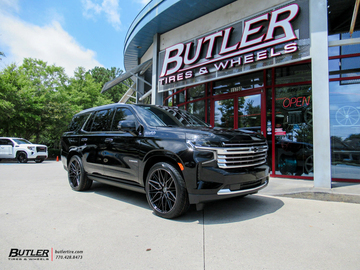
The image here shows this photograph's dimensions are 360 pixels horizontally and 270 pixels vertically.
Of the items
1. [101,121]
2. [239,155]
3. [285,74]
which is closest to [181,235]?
[239,155]

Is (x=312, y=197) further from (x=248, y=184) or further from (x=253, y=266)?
(x=253, y=266)

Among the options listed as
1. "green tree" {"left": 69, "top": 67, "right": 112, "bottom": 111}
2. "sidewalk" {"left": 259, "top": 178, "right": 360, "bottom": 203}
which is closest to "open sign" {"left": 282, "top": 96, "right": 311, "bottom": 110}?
"sidewalk" {"left": 259, "top": 178, "right": 360, "bottom": 203}

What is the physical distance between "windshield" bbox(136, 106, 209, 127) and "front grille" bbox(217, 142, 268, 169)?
3.84 feet

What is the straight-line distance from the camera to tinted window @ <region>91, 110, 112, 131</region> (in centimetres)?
518

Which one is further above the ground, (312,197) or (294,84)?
(294,84)

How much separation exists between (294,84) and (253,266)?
6233 millimetres

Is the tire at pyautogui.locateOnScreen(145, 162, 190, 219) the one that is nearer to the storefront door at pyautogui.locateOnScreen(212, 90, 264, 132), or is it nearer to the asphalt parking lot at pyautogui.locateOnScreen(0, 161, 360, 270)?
the asphalt parking lot at pyautogui.locateOnScreen(0, 161, 360, 270)

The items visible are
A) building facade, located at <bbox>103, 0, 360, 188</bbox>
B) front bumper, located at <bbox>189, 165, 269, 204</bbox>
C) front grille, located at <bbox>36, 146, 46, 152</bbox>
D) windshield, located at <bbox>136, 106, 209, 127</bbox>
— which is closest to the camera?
front bumper, located at <bbox>189, 165, 269, 204</bbox>

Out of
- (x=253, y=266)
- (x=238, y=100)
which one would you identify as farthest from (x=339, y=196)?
(x=238, y=100)

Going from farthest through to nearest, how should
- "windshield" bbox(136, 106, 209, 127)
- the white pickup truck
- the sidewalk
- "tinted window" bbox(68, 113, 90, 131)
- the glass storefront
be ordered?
the white pickup truck → the glass storefront → "tinted window" bbox(68, 113, 90, 131) → the sidewalk → "windshield" bbox(136, 106, 209, 127)

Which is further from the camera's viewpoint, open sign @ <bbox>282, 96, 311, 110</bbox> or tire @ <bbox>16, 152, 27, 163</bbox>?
tire @ <bbox>16, 152, 27, 163</bbox>

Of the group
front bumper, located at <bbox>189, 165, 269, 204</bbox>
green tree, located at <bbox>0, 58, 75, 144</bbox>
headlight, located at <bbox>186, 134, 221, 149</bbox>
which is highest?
green tree, located at <bbox>0, 58, 75, 144</bbox>

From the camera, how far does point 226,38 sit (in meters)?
8.09

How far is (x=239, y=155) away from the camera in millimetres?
3652
